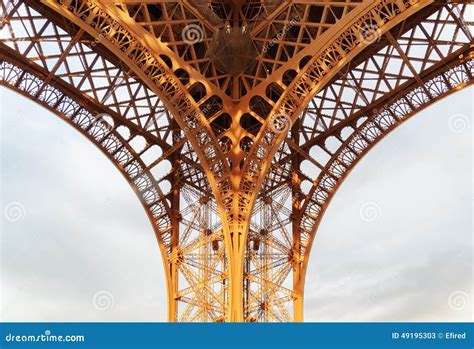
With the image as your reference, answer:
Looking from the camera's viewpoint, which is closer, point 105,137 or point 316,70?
point 316,70

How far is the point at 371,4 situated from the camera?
20.0m

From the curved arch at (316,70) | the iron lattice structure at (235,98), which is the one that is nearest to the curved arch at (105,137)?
the iron lattice structure at (235,98)

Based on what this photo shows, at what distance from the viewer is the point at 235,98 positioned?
2398 centimetres

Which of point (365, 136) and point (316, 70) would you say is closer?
point (316, 70)

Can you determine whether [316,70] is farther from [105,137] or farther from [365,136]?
[105,137]

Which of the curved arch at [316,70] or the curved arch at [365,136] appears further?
the curved arch at [365,136]

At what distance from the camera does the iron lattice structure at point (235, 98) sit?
823 inches

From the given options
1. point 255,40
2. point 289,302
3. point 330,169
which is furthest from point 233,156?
point 289,302

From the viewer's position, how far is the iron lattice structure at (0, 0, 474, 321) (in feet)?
68.6

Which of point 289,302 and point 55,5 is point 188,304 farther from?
point 55,5

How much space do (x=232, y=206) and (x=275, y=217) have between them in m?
6.60

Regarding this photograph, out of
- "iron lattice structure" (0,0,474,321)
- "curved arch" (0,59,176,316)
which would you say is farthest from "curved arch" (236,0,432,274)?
"curved arch" (0,59,176,316)

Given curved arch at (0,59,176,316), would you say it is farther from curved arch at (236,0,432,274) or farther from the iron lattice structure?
curved arch at (236,0,432,274)

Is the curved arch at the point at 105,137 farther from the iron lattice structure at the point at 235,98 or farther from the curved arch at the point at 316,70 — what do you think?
the curved arch at the point at 316,70
